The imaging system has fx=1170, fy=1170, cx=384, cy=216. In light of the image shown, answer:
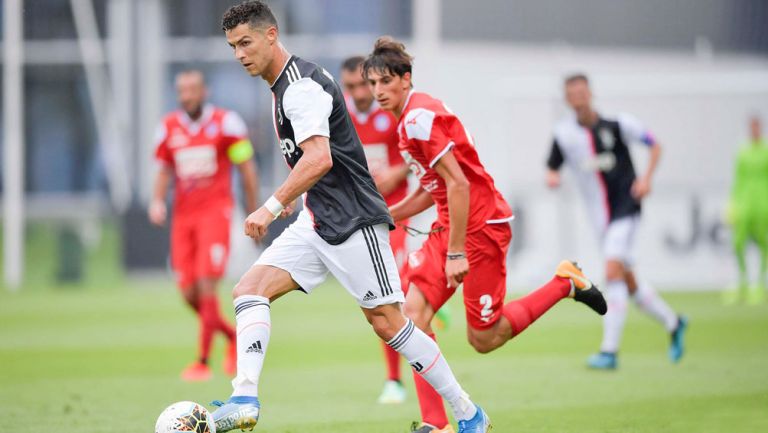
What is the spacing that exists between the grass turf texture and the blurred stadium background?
1.9 inches

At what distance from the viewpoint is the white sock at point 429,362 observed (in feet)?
21.2

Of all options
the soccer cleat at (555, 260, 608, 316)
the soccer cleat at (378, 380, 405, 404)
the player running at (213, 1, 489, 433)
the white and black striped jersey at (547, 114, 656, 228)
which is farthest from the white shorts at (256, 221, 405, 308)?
the white and black striped jersey at (547, 114, 656, 228)

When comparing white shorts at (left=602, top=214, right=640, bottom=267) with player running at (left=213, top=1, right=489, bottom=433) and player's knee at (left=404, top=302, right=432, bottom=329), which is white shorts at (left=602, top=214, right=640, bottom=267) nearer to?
player's knee at (left=404, top=302, right=432, bottom=329)

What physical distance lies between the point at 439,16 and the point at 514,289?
30.9 ft

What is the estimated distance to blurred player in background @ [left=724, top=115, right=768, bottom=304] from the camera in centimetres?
1686

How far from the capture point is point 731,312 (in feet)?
49.8

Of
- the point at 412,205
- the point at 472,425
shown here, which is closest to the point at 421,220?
the point at 412,205

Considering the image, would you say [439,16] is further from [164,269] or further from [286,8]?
[164,269]

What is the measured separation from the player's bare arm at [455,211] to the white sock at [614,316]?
3.74 metres

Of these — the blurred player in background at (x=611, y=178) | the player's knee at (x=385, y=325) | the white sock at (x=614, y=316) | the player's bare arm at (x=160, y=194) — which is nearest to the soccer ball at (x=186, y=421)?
the player's knee at (x=385, y=325)

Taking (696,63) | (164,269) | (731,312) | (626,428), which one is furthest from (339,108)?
(696,63)

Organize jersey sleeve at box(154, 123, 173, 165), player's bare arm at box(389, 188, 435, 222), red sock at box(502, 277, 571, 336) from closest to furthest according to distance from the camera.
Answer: player's bare arm at box(389, 188, 435, 222) < red sock at box(502, 277, 571, 336) < jersey sleeve at box(154, 123, 173, 165)

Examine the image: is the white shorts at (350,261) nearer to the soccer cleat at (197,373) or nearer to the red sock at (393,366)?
the red sock at (393,366)

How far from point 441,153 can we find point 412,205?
0.92 meters
